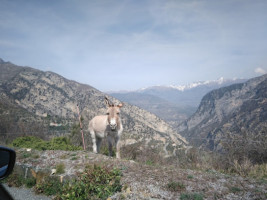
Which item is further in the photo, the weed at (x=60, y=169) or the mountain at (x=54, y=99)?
the mountain at (x=54, y=99)

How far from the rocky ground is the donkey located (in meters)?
1.14

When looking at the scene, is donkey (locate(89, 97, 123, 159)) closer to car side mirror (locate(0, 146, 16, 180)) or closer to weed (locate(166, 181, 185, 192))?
weed (locate(166, 181, 185, 192))

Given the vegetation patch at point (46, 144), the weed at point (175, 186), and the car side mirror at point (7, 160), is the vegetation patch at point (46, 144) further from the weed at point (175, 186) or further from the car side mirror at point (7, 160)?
the car side mirror at point (7, 160)

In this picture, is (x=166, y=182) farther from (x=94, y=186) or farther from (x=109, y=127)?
(x=109, y=127)

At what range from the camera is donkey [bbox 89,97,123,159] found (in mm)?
8570

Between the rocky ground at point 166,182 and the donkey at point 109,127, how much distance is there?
1.14 metres

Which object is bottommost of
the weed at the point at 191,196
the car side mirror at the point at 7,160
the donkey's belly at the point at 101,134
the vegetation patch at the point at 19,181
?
the vegetation patch at the point at 19,181

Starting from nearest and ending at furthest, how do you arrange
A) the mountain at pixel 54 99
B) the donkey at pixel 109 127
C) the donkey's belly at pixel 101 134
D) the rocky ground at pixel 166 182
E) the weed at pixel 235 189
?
the rocky ground at pixel 166 182 < the weed at pixel 235 189 < the donkey at pixel 109 127 < the donkey's belly at pixel 101 134 < the mountain at pixel 54 99

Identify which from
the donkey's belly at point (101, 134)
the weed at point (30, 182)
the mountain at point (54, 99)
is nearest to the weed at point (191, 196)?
the donkey's belly at point (101, 134)

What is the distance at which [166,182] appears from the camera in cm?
608

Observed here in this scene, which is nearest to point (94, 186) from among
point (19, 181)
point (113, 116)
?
point (113, 116)

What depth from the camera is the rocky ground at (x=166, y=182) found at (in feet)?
17.6

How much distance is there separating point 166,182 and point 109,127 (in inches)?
151

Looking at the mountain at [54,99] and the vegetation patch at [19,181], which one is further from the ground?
the mountain at [54,99]
